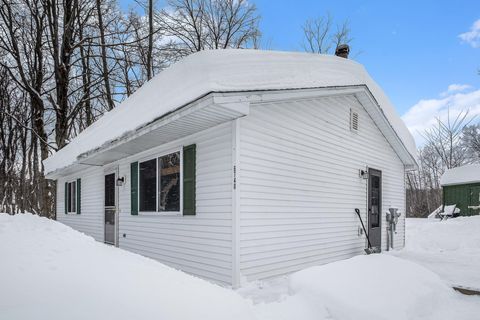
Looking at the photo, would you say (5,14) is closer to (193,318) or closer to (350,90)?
(350,90)

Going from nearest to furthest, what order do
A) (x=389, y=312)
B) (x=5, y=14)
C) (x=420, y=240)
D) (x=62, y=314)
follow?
(x=62, y=314) < (x=389, y=312) < (x=420, y=240) < (x=5, y=14)

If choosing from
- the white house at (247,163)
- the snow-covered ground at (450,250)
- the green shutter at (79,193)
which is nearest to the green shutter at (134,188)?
the white house at (247,163)

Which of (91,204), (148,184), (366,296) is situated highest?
(148,184)

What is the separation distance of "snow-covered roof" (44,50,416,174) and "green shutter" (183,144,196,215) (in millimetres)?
857

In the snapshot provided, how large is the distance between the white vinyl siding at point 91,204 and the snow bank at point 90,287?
5972mm

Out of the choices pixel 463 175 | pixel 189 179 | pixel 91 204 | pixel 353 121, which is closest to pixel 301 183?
pixel 189 179

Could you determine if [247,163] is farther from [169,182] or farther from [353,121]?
[353,121]

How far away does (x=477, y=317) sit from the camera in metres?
3.83

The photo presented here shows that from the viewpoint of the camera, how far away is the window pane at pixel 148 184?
6789 mm

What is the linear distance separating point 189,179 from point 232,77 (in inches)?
78.9

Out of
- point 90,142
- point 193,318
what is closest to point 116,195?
point 90,142

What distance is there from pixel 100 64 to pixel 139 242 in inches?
547

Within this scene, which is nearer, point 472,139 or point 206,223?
point 206,223

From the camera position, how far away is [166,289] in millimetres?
2689
